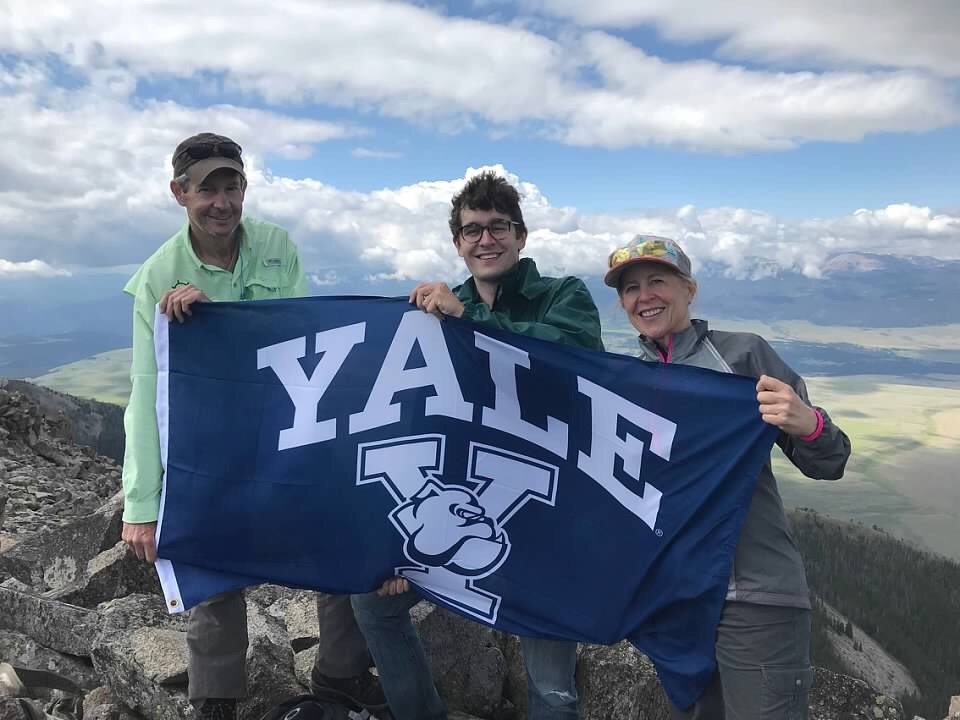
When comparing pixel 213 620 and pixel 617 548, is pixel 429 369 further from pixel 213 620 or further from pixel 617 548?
pixel 213 620

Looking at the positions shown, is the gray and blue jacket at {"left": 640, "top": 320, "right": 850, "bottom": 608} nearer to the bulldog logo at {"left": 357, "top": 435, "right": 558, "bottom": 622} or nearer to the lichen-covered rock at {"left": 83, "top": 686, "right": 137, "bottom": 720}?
the bulldog logo at {"left": 357, "top": 435, "right": 558, "bottom": 622}

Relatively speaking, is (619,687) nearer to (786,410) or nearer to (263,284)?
(786,410)

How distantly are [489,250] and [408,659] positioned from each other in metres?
3.19

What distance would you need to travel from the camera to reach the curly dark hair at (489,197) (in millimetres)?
5234

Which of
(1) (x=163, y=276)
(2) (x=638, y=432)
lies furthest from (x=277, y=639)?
(2) (x=638, y=432)

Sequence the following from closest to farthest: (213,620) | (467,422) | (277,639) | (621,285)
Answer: (621,285), (467,422), (213,620), (277,639)

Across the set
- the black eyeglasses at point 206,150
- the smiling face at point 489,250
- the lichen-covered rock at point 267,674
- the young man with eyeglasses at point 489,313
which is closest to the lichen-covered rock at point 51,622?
the lichen-covered rock at point 267,674

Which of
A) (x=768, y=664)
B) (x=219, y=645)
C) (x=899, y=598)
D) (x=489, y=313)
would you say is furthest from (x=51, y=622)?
(x=899, y=598)

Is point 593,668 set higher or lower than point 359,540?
lower

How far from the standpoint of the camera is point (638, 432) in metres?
4.96

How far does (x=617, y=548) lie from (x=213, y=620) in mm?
3253

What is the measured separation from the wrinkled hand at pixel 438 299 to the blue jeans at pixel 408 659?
2.23 m

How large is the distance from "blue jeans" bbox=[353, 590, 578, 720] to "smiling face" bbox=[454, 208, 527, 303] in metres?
2.57

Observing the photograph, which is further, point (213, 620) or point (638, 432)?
point (213, 620)
